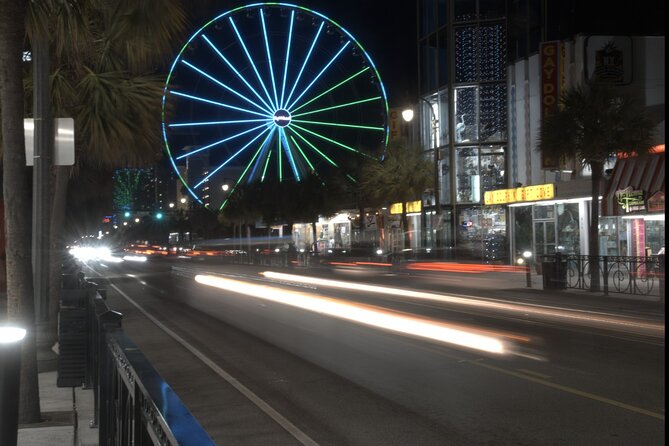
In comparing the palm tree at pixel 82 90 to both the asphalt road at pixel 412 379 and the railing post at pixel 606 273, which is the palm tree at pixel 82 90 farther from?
→ the railing post at pixel 606 273

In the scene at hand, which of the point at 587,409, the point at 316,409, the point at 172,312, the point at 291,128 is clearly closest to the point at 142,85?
the point at 316,409

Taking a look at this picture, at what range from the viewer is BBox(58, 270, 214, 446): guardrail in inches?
116

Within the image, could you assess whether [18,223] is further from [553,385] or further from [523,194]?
[523,194]

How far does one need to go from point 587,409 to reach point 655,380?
6.78 feet

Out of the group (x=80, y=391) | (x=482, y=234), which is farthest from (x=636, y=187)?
(x=80, y=391)

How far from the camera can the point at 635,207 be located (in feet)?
87.9

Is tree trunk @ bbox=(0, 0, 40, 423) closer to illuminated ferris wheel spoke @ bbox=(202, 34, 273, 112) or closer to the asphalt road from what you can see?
the asphalt road

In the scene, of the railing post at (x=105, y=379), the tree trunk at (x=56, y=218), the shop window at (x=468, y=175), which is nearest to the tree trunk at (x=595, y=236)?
the tree trunk at (x=56, y=218)

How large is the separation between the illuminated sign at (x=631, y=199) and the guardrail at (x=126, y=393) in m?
21.4

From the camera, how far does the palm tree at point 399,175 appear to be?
143ft

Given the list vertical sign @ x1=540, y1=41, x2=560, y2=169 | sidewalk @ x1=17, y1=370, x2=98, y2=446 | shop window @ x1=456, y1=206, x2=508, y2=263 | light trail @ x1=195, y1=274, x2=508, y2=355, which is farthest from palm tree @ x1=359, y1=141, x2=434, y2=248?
sidewalk @ x1=17, y1=370, x2=98, y2=446

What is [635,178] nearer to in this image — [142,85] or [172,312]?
[172,312]

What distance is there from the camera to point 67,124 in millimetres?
8438

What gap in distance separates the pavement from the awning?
14.2 feet
